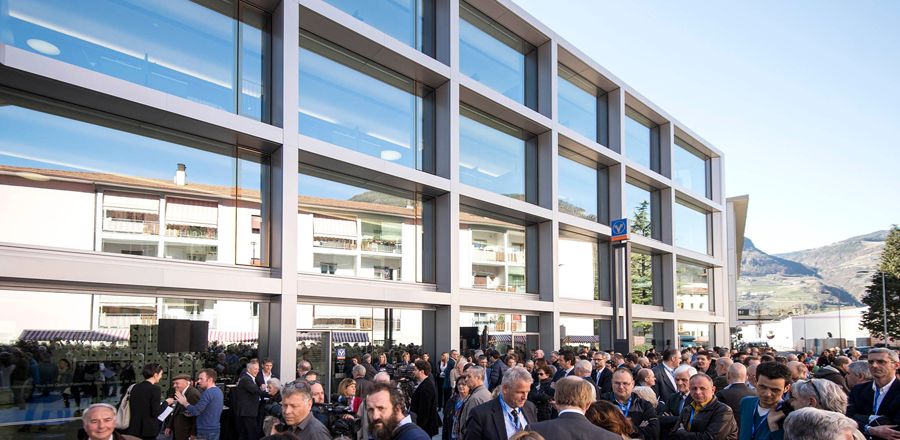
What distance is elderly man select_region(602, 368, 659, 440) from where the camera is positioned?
7672 mm

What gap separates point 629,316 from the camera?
84.1ft

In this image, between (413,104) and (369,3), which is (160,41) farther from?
(413,104)

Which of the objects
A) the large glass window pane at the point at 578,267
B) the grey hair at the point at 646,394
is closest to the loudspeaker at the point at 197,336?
the grey hair at the point at 646,394

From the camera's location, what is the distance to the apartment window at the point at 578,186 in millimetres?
29986

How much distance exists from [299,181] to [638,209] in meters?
21.3

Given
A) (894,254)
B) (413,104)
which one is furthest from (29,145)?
(894,254)

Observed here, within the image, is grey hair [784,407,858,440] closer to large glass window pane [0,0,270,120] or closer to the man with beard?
the man with beard

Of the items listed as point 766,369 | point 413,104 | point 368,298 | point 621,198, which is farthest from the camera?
point 621,198

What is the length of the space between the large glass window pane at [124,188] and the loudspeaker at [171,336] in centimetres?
247

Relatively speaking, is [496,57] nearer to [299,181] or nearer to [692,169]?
[299,181]

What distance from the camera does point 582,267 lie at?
102ft

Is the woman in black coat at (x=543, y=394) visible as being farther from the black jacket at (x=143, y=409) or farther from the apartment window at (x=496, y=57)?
the apartment window at (x=496, y=57)

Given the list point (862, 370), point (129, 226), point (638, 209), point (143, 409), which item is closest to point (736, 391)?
point (862, 370)

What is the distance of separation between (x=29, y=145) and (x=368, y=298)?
29.9 feet
